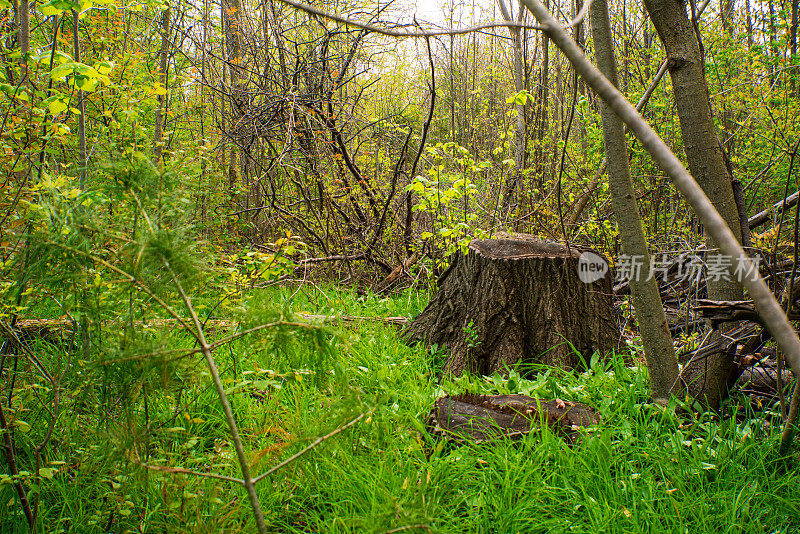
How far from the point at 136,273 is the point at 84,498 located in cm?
136

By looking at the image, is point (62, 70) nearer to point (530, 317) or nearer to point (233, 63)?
point (530, 317)

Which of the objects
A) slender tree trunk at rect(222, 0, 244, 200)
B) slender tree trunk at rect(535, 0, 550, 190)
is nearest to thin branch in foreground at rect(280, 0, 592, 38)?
slender tree trunk at rect(222, 0, 244, 200)

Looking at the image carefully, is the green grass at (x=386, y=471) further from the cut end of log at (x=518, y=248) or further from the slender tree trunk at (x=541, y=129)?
the slender tree trunk at (x=541, y=129)

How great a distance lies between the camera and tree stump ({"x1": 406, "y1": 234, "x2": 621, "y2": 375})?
3.24 metres

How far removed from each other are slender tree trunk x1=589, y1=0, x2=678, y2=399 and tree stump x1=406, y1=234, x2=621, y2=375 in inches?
31.2

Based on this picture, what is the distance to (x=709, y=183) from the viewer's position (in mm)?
2008

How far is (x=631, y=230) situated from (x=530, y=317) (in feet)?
3.73

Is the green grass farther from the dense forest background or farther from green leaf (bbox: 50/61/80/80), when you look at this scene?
green leaf (bbox: 50/61/80/80)

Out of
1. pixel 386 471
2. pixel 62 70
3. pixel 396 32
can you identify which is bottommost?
pixel 386 471

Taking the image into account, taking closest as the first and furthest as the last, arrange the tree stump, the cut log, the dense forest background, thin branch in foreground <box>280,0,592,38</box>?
1. thin branch in foreground <box>280,0,592,38</box>
2. the dense forest background
3. the cut log
4. the tree stump

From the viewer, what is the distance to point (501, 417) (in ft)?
7.69

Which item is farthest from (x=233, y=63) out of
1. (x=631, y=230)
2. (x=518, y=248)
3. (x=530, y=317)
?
(x=631, y=230)

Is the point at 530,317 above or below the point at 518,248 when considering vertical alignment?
below

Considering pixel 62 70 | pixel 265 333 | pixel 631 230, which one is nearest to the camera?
pixel 265 333
